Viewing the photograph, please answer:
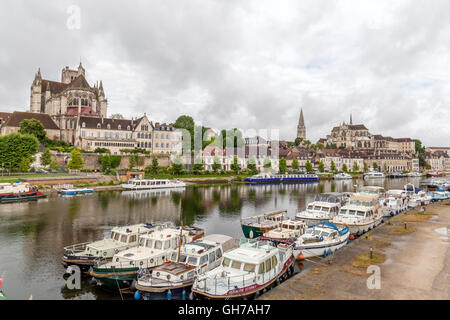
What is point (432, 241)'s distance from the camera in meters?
24.8

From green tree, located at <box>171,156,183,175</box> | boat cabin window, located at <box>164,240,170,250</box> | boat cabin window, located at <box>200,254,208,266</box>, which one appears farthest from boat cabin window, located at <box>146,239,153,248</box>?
green tree, located at <box>171,156,183,175</box>

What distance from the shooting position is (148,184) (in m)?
73.2

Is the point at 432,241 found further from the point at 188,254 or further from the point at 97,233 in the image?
the point at 97,233

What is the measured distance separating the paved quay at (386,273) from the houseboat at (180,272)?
4.60 metres

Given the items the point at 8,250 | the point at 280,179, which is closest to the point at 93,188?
the point at 8,250

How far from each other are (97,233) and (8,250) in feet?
24.6

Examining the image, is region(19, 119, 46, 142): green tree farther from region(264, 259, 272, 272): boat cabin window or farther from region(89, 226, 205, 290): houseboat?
region(264, 259, 272, 272): boat cabin window

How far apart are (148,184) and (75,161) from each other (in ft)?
65.7

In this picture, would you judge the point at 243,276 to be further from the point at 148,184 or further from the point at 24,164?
the point at 24,164

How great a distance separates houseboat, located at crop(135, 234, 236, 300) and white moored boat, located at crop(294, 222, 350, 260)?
6.28 metres

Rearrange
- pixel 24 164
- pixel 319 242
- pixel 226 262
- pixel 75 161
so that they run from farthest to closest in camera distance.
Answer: pixel 75 161
pixel 24 164
pixel 319 242
pixel 226 262

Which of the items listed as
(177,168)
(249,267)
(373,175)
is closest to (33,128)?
(177,168)

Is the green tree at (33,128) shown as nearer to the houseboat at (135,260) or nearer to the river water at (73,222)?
the river water at (73,222)

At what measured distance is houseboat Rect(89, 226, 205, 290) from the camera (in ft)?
59.5
